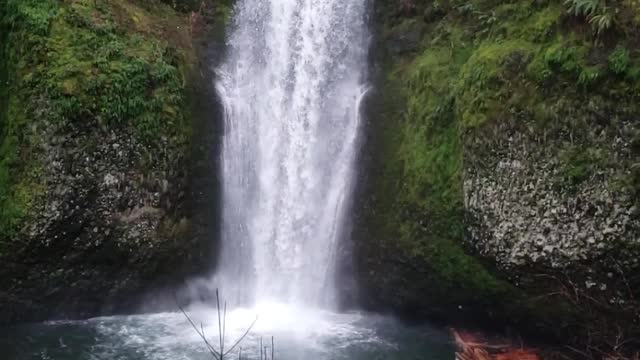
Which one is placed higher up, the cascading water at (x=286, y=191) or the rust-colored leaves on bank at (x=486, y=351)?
the cascading water at (x=286, y=191)

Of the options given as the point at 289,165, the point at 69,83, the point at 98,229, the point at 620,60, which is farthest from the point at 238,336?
the point at 620,60

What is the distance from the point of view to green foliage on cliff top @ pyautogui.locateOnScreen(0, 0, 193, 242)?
9.10 m

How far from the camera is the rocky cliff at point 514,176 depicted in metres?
7.84

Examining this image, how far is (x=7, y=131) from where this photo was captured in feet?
30.4

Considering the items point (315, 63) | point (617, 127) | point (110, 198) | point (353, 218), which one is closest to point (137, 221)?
point (110, 198)

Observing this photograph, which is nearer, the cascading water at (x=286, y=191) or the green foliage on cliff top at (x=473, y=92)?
the green foliage on cliff top at (x=473, y=92)

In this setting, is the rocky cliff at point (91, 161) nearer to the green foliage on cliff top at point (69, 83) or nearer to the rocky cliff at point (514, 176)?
the green foliage on cliff top at point (69, 83)

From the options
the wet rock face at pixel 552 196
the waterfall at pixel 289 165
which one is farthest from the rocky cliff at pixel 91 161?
the wet rock face at pixel 552 196

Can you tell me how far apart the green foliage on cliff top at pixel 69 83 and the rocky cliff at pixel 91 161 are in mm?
17

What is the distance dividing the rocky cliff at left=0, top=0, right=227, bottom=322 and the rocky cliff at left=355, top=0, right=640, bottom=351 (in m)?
3.33

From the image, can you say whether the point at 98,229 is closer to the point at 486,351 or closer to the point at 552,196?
the point at 486,351

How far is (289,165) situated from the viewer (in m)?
11.0

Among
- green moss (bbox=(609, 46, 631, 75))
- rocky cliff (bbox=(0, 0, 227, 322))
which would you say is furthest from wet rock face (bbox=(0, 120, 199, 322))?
green moss (bbox=(609, 46, 631, 75))

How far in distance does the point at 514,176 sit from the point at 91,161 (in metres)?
6.30
